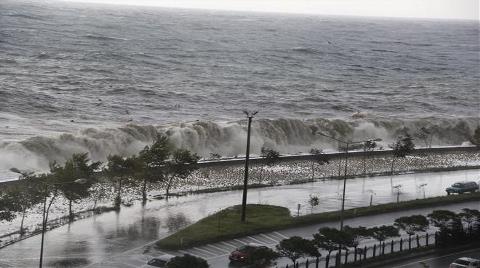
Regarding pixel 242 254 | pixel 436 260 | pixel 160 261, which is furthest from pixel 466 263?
pixel 160 261

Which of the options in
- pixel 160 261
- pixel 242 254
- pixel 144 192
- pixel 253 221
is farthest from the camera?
pixel 144 192

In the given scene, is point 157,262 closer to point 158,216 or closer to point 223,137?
point 158,216

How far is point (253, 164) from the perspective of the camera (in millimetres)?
61000

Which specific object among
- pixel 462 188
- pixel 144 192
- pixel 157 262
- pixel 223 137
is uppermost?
pixel 223 137

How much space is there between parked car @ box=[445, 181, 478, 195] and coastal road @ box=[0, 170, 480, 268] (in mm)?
818

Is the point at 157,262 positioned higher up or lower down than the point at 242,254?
lower down

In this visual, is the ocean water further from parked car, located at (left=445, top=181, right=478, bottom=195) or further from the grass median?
parked car, located at (left=445, top=181, right=478, bottom=195)

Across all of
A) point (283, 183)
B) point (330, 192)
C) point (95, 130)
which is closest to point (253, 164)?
point (283, 183)

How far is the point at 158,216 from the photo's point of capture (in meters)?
43.2

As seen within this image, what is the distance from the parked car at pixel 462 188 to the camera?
53.4 meters

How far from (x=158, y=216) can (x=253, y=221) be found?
6105 mm

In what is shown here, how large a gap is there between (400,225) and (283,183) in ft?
61.8

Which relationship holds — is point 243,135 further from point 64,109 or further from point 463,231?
point 463,231

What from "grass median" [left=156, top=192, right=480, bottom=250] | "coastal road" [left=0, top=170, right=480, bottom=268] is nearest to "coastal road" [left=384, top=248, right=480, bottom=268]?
"grass median" [left=156, top=192, right=480, bottom=250]
